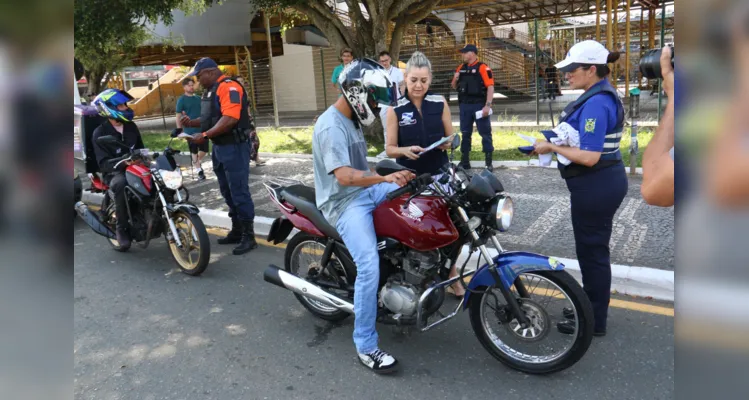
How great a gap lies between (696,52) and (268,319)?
387 cm

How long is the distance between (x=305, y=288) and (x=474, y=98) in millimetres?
5637

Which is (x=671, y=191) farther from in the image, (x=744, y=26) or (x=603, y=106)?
(x=603, y=106)

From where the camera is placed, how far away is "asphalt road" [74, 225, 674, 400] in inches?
125

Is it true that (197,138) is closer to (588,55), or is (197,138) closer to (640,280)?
(588,55)

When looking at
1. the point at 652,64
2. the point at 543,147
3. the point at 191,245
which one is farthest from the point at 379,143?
the point at 652,64

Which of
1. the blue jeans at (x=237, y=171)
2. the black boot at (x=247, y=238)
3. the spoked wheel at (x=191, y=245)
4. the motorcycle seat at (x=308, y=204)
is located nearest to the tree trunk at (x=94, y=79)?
the blue jeans at (x=237, y=171)

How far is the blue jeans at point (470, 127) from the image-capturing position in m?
8.46

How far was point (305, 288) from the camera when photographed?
3793 millimetres

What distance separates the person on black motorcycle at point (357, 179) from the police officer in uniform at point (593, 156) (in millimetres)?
1040

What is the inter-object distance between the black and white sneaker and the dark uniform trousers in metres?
1.36

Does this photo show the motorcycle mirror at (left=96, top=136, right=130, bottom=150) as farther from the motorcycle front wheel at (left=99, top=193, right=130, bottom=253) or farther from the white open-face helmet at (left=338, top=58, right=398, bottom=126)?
the white open-face helmet at (left=338, top=58, right=398, bottom=126)

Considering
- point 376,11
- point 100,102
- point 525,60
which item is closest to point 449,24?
point 525,60

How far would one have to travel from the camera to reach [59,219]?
2.87 ft

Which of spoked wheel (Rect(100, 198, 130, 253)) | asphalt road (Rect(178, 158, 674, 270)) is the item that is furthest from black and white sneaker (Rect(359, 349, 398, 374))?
spoked wheel (Rect(100, 198, 130, 253))
